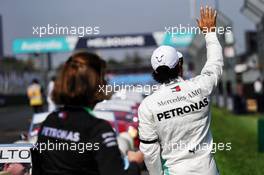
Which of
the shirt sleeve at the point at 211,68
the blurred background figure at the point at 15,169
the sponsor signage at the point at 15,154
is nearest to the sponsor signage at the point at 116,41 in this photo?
the sponsor signage at the point at 15,154

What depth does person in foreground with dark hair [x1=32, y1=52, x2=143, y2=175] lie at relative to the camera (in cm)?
327

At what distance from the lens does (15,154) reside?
5.80 metres

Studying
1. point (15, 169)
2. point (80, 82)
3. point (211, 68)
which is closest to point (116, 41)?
point (15, 169)

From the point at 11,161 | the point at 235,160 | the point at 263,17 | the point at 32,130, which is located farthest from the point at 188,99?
the point at 263,17

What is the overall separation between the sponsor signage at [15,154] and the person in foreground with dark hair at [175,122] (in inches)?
61.3

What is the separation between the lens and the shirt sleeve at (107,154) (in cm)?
320

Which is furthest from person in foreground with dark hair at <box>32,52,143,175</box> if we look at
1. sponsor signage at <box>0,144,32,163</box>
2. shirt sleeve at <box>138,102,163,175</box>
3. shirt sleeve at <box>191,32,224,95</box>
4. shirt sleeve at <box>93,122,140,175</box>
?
sponsor signage at <box>0,144,32,163</box>

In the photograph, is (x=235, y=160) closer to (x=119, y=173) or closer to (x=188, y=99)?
(x=188, y=99)

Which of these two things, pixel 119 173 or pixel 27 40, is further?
pixel 27 40

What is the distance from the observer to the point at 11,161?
19.0 ft

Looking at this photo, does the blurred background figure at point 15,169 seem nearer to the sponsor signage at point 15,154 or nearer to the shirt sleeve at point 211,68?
the sponsor signage at point 15,154

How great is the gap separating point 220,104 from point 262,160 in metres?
26.5

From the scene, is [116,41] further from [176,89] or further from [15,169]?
[176,89]

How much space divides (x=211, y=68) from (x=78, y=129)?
1.61m
